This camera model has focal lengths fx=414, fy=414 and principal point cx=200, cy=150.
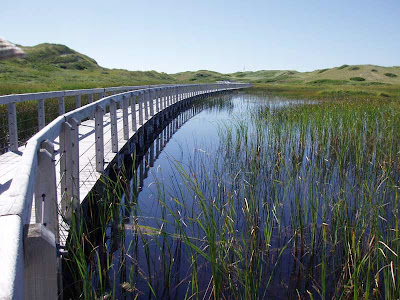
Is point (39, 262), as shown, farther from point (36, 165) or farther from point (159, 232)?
point (159, 232)

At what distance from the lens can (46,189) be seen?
2715 mm

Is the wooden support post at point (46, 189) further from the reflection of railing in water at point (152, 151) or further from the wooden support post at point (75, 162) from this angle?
the reflection of railing in water at point (152, 151)

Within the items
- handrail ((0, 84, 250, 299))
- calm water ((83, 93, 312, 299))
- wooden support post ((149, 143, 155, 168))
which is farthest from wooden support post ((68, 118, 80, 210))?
wooden support post ((149, 143, 155, 168))

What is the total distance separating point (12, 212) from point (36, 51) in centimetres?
11691

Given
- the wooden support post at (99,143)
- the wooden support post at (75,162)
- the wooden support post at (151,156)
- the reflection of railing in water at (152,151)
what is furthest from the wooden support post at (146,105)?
the wooden support post at (75,162)

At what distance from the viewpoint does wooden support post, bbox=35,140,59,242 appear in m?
2.59

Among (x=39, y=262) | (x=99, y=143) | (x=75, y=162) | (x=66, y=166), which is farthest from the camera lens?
(x=99, y=143)

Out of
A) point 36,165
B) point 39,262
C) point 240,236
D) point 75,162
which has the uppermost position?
point 36,165

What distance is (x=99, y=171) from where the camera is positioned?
16.9 feet

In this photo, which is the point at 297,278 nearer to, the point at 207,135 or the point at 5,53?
the point at 5,53

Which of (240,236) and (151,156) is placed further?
(151,156)

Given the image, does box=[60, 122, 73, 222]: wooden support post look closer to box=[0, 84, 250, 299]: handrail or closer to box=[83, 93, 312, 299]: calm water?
box=[0, 84, 250, 299]: handrail

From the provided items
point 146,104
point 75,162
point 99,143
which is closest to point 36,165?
point 75,162

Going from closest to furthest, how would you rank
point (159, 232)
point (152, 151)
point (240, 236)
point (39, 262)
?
point (39, 262) < point (159, 232) < point (240, 236) < point (152, 151)
